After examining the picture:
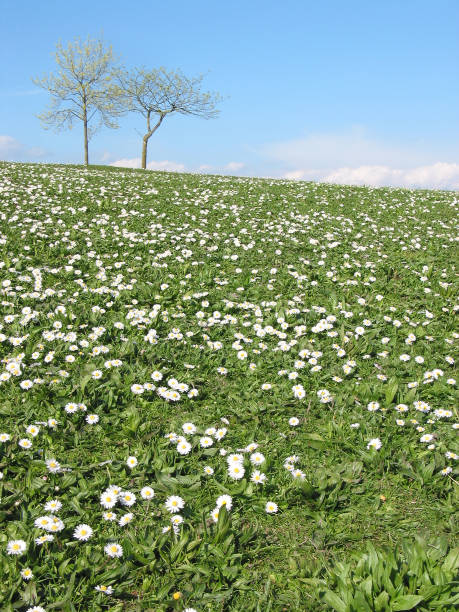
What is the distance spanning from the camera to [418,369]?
5891 millimetres

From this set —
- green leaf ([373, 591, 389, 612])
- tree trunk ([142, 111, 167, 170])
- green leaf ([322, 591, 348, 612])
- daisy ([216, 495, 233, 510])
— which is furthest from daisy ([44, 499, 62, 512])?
tree trunk ([142, 111, 167, 170])

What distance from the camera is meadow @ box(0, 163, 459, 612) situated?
2.98 meters

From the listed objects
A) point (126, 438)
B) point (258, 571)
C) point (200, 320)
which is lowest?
point (258, 571)

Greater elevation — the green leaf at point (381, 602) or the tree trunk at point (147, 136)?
the tree trunk at point (147, 136)

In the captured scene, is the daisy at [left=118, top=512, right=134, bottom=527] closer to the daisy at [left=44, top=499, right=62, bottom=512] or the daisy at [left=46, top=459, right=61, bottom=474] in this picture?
the daisy at [left=44, top=499, right=62, bottom=512]

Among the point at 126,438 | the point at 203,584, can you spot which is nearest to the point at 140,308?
the point at 126,438

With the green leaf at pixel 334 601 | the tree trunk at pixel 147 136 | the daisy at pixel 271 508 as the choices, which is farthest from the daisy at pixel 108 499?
the tree trunk at pixel 147 136

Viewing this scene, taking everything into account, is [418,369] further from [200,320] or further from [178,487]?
[178,487]

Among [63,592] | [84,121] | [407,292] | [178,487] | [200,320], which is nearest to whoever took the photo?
[63,592]

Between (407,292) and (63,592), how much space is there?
290 inches

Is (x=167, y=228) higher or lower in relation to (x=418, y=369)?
higher

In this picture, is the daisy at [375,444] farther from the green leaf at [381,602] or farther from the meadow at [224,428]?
the green leaf at [381,602]

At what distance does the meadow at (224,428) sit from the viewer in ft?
9.79

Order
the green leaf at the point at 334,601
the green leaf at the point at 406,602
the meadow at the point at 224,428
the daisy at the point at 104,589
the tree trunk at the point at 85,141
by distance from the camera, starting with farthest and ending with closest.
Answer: the tree trunk at the point at 85,141 → the meadow at the point at 224,428 → the daisy at the point at 104,589 → the green leaf at the point at 334,601 → the green leaf at the point at 406,602
